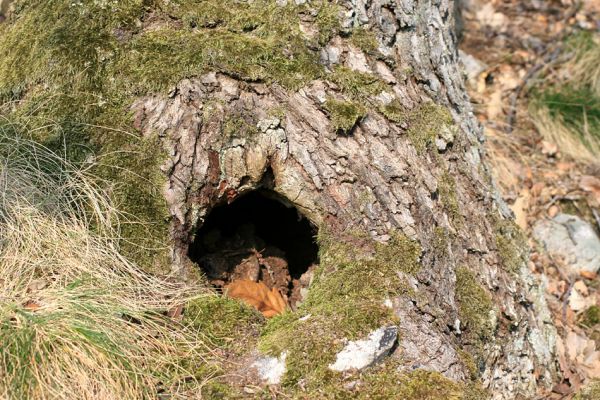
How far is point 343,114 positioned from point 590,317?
2226 millimetres

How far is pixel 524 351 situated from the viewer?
3416mm

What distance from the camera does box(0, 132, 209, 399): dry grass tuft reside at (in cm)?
250

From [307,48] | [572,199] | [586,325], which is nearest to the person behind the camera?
[307,48]

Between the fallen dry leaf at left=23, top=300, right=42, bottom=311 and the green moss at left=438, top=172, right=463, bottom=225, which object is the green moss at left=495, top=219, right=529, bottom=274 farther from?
the fallen dry leaf at left=23, top=300, right=42, bottom=311

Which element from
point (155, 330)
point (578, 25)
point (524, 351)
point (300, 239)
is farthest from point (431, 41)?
point (578, 25)

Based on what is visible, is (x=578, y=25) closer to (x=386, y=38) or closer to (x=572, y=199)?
(x=572, y=199)

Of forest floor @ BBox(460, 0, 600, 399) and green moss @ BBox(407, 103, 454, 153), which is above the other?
green moss @ BBox(407, 103, 454, 153)

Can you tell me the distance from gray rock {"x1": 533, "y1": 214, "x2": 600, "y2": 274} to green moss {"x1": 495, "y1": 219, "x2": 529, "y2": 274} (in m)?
1.16

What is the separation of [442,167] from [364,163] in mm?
423

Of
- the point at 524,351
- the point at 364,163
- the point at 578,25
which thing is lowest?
the point at 524,351

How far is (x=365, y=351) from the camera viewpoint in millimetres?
2678

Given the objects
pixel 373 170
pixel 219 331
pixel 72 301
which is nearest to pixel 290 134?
pixel 373 170

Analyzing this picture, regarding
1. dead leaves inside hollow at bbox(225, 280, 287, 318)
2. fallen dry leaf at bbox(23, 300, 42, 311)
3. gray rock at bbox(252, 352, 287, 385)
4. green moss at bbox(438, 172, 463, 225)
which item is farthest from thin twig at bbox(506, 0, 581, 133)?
fallen dry leaf at bbox(23, 300, 42, 311)

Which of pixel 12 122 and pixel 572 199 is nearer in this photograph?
pixel 12 122
